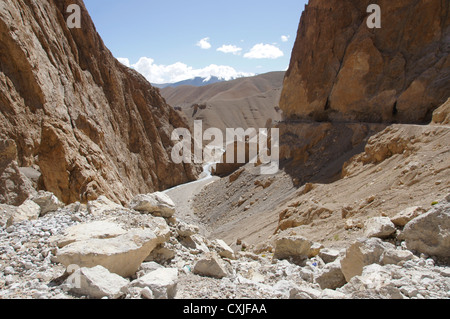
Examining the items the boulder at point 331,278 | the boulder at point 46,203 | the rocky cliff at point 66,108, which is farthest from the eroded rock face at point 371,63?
the boulder at point 46,203

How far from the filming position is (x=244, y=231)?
15.4m

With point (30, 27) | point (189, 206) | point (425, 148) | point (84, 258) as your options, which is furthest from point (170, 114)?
point (84, 258)

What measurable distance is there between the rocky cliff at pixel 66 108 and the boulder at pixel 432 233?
43.8 ft

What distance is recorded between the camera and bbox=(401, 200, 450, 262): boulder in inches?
206

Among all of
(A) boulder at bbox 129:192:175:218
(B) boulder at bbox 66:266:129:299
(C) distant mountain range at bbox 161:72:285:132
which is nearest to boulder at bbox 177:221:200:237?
(A) boulder at bbox 129:192:175:218

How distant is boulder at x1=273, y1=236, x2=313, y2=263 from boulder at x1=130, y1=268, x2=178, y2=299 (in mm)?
3969

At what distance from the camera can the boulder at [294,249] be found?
768 centimetres

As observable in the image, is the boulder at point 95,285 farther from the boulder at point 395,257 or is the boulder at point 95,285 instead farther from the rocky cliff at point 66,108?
the rocky cliff at point 66,108

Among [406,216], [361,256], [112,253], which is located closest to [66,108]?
[112,253]

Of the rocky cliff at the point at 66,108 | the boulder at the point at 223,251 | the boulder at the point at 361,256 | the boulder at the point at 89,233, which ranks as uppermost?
the rocky cliff at the point at 66,108

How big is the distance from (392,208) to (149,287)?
749 cm

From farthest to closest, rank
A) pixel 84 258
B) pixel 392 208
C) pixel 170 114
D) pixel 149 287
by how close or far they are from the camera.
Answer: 1. pixel 170 114
2. pixel 392 208
3. pixel 84 258
4. pixel 149 287

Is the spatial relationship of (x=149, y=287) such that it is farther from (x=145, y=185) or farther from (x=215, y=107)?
(x=215, y=107)

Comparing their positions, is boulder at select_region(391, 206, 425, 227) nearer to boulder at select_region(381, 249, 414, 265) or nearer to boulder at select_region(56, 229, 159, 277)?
boulder at select_region(381, 249, 414, 265)
